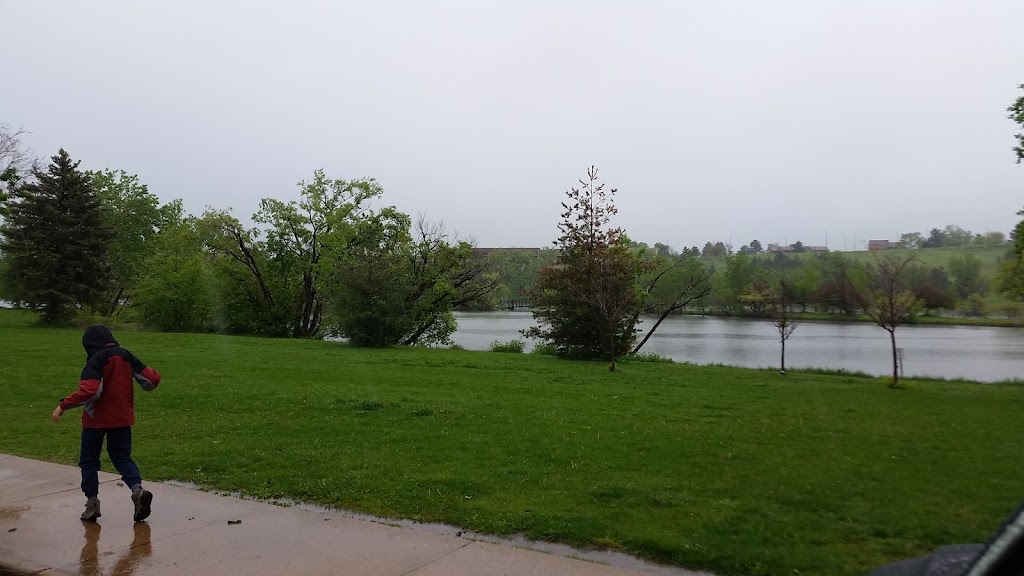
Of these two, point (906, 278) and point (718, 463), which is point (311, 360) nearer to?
point (718, 463)

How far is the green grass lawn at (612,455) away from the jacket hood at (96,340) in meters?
1.93

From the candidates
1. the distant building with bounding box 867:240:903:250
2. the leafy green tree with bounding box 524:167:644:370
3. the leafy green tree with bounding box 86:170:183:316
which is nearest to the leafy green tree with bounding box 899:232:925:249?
the distant building with bounding box 867:240:903:250

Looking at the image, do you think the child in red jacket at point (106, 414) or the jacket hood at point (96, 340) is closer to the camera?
the child in red jacket at point (106, 414)

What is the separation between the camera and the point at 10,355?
65.6ft

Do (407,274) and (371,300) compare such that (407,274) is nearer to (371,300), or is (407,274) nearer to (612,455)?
(371,300)

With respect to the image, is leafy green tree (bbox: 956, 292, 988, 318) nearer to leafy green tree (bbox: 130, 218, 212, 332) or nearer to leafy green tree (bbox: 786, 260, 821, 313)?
leafy green tree (bbox: 786, 260, 821, 313)

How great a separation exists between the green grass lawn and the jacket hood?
6.32 ft

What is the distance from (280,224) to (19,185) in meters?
14.5

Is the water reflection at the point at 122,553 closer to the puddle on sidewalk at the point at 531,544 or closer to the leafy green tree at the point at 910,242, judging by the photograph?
the puddle on sidewalk at the point at 531,544

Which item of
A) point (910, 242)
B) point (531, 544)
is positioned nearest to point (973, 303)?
point (910, 242)

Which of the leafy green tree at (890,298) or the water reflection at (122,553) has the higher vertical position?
the leafy green tree at (890,298)

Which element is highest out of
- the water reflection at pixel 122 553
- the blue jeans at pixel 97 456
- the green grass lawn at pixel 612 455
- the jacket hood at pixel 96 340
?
the jacket hood at pixel 96 340

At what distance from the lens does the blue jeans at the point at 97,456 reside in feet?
20.1

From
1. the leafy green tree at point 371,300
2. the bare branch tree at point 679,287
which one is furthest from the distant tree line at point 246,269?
the bare branch tree at point 679,287
